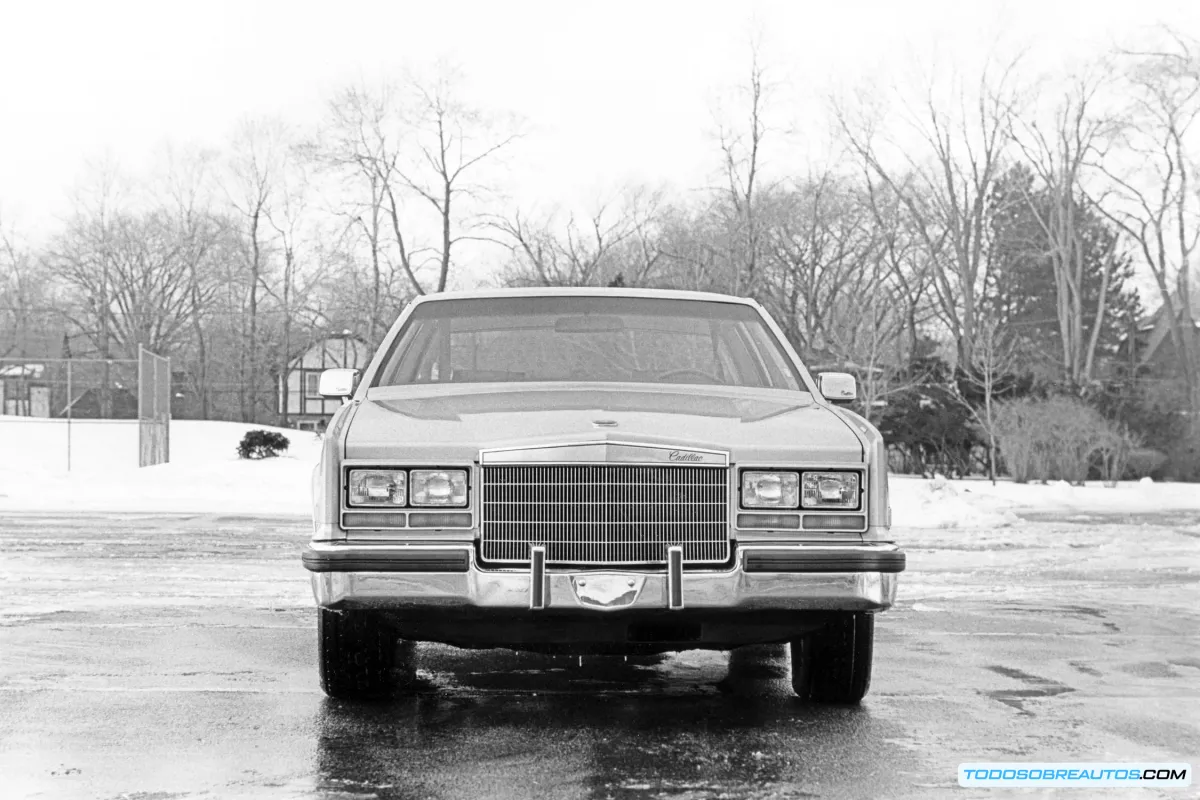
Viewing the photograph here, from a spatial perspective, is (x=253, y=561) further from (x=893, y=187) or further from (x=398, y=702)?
(x=893, y=187)

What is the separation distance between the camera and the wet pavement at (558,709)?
14.9 ft

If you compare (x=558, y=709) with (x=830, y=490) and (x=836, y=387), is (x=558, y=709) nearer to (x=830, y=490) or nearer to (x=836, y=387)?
(x=830, y=490)

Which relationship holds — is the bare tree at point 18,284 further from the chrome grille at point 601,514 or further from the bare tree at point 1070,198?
the chrome grille at point 601,514

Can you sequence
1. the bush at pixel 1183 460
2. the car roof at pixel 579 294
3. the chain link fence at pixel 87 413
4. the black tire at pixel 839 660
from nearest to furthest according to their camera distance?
the black tire at pixel 839 660
the car roof at pixel 579 294
the chain link fence at pixel 87 413
the bush at pixel 1183 460

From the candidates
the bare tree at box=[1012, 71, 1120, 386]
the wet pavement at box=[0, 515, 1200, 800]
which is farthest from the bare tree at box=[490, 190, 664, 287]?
the wet pavement at box=[0, 515, 1200, 800]

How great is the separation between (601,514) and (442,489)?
560mm

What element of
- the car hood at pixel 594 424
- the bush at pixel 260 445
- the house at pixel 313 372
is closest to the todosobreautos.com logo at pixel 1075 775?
the car hood at pixel 594 424

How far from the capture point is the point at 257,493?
23.9 metres

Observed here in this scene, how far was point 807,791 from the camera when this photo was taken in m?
4.41

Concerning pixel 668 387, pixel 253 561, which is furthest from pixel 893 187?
pixel 668 387

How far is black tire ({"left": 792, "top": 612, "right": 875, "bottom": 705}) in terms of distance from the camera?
5.65 metres

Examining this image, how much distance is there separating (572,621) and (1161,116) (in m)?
44.1

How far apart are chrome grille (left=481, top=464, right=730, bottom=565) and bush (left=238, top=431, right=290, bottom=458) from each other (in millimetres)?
27898

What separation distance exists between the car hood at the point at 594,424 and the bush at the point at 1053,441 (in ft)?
82.1
